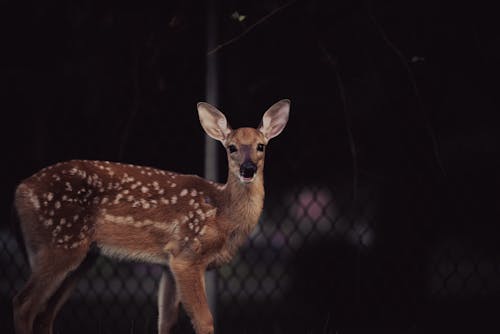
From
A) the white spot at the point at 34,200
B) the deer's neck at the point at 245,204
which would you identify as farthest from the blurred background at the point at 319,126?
the white spot at the point at 34,200

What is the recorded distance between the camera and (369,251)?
6.82 m

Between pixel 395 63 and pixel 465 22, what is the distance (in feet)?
4.58

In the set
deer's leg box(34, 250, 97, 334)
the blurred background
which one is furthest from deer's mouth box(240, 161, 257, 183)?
the blurred background

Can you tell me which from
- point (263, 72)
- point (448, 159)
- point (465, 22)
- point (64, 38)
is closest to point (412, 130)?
point (448, 159)

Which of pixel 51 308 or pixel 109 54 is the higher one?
pixel 109 54

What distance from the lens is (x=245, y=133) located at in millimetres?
4480

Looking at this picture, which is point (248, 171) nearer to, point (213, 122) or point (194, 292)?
point (213, 122)

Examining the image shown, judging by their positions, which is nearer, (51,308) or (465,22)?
(51,308)

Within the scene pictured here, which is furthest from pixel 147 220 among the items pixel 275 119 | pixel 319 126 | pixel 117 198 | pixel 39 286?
pixel 319 126

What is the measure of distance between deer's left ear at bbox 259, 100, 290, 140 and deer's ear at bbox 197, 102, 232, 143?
6.8 inches

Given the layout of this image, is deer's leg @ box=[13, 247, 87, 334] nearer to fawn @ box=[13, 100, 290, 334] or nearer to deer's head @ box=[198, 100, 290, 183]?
fawn @ box=[13, 100, 290, 334]

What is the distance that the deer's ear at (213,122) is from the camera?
439 cm

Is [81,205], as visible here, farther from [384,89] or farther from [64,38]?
[384,89]

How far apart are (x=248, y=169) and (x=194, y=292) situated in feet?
1.94
